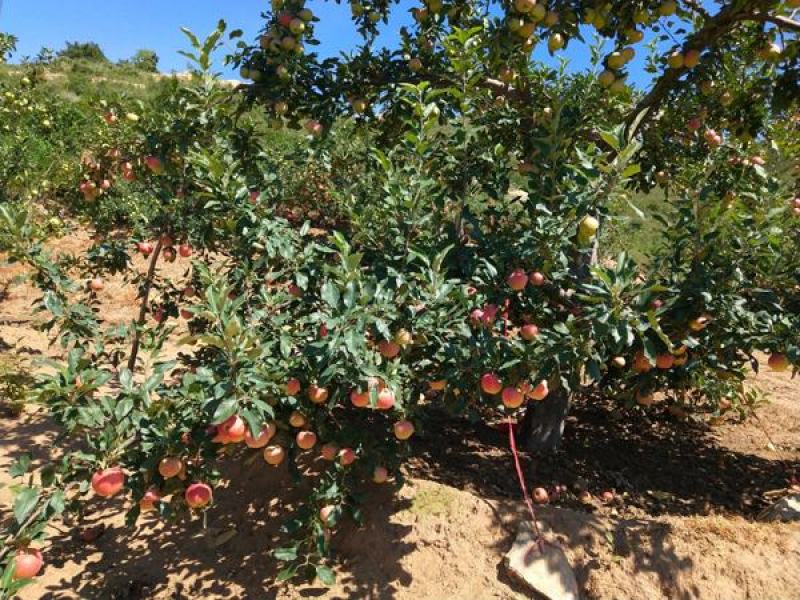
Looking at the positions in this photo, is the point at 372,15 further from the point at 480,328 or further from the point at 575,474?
the point at 575,474

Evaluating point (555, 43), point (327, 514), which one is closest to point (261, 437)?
point (327, 514)

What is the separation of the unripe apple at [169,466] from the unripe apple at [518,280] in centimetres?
155

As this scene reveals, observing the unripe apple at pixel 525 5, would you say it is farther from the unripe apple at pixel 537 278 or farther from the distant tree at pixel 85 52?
the distant tree at pixel 85 52

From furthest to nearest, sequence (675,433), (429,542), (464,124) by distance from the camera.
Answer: (675,433) → (464,124) → (429,542)

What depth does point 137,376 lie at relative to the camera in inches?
174

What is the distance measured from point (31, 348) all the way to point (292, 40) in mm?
4309

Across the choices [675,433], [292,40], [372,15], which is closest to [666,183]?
[675,433]

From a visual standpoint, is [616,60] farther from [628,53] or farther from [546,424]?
[546,424]

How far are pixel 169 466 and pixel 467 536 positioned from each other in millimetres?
1416

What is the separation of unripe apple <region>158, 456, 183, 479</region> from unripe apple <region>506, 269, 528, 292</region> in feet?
5.08

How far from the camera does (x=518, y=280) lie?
8.06 feet

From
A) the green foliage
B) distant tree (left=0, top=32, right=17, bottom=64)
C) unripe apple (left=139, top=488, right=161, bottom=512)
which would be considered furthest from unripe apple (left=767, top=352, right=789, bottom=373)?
distant tree (left=0, top=32, right=17, bottom=64)

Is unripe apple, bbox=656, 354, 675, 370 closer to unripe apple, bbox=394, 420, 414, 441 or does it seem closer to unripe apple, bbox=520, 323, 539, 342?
unripe apple, bbox=520, 323, 539, 342

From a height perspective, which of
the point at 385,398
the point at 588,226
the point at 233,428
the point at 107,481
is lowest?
the point at 107,481
